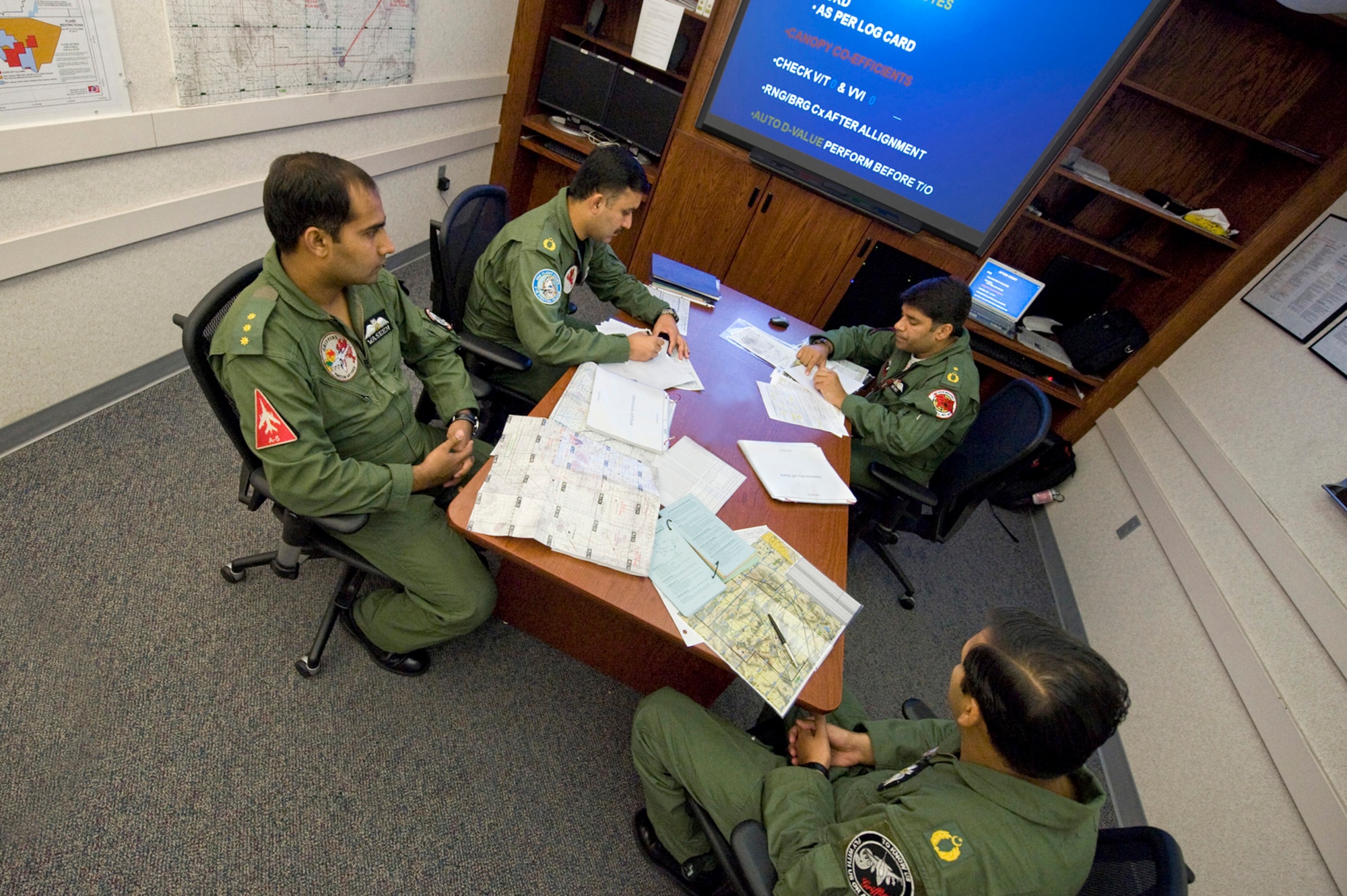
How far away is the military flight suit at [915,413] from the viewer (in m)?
1.85

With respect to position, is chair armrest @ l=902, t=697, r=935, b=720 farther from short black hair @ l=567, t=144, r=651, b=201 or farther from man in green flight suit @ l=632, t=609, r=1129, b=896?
short black hair @ l=567, t=144, r=651, b=201

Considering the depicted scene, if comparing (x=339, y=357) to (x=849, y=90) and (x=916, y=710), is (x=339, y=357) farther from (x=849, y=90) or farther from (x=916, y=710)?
(x=849, y=90)

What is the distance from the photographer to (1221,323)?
271 centimetres

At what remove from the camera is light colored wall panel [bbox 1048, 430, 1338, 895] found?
1540mm

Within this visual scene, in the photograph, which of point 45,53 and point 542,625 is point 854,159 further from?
point 45,53

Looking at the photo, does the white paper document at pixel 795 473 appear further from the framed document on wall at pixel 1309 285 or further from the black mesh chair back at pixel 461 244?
the framed document on wall at pixel 1309 285

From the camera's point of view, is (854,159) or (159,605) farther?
(854,159)

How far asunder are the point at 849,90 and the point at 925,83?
0.34 meters

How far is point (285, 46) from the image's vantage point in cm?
196

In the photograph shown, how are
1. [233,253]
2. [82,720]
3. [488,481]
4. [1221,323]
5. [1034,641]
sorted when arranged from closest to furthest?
1. [1034,641]
2. [488,481]
3. [82,720]
4. [233,253]
5. [1221,323]

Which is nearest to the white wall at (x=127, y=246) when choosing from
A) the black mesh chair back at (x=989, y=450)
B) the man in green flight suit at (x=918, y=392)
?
the man in green flight suit at (x=918, y=392)

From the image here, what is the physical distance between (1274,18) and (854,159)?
1795 mm

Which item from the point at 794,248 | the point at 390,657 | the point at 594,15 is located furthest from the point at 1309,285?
the point at 390,657

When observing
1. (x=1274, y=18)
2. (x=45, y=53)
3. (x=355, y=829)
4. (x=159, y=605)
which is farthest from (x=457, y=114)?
(x=1274, y=18)
